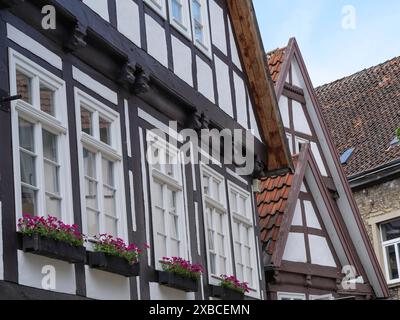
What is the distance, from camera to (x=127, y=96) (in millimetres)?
12297

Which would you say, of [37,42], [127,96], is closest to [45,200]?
[37,42]

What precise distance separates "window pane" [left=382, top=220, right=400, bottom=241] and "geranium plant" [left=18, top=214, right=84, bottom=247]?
→ 54.5ft

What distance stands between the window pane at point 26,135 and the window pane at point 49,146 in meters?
0.27

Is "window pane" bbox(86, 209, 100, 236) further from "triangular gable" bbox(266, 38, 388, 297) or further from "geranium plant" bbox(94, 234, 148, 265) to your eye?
"triangular gable" bbox(266, 38, 388, 297)

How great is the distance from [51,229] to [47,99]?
1.61m

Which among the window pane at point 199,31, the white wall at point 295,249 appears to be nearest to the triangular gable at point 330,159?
the white wall at point 295,249

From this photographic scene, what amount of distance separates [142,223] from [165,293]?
36.6 inches

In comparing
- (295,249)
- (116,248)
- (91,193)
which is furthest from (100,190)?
(295,249)

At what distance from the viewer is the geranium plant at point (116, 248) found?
34.9 feet

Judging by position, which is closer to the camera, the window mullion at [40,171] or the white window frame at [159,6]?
the window mullion at [40,171]

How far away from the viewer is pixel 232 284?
13961 millimetres

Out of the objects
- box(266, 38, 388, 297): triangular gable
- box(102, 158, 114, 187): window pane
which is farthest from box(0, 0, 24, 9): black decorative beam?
box(266, 38, 388, 297): triangular gable

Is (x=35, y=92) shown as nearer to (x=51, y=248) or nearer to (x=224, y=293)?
(x=51, y=248)

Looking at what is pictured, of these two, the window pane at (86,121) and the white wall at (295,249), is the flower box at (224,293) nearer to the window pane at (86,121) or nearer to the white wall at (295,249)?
the window pane at (86,121)
